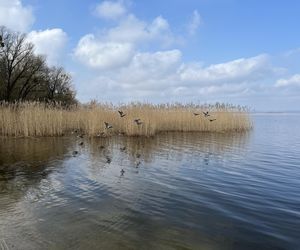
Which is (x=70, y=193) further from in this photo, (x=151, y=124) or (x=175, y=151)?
(x=151, y=124)

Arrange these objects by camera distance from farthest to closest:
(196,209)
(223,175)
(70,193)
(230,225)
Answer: (223,175)
(70,193)
(196,209)
(230,225)

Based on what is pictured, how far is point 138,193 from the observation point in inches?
308

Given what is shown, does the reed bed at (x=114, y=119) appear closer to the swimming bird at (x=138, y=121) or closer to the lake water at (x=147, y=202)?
the swimming bird at (x=138, y=121)

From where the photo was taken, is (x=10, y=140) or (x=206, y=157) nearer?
(x=206, y=157)

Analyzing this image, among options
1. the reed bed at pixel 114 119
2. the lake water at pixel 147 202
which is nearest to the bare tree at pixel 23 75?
the reed bed at pixel 114 119

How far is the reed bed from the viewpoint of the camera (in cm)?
1981

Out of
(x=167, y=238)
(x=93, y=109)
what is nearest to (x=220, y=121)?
(x=93, y=109)

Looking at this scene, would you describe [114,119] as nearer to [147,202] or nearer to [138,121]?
[138,121]

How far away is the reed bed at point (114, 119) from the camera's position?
19.8 metres

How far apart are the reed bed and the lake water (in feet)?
22.8

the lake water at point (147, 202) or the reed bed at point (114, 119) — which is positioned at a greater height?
the reed bed at point (114, 119)

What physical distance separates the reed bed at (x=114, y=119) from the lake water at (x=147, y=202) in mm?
6950

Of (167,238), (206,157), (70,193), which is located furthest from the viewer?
(206,157)

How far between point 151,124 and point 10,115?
7.26 meters
